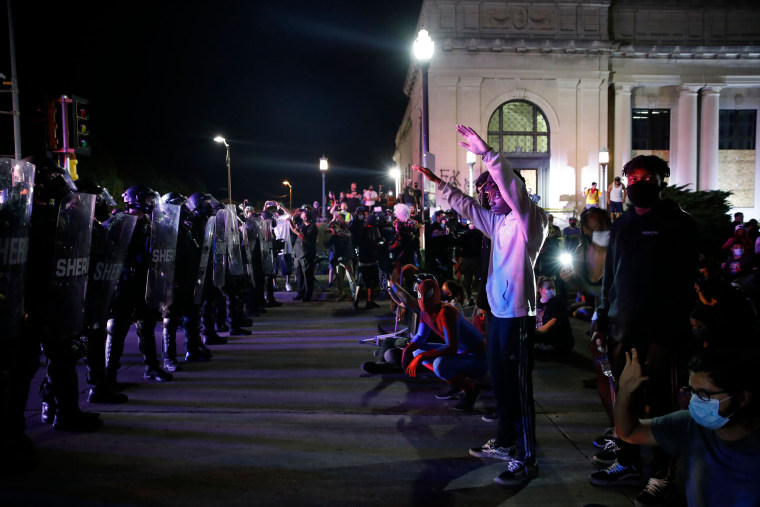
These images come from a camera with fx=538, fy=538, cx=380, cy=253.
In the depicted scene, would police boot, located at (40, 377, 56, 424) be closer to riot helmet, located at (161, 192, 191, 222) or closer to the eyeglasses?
riot helmet, located at (161, 192, 191, 222)

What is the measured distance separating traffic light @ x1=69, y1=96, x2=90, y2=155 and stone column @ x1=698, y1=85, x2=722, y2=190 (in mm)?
30426

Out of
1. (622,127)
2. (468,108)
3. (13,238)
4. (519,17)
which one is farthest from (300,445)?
(622,127)

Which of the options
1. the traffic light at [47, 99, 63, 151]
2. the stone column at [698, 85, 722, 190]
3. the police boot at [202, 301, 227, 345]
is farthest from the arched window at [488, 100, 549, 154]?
the police boot at [202, 301, 227, 345]

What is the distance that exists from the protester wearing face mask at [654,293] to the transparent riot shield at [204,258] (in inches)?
209

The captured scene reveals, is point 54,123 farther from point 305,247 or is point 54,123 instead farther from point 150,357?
point 150,357

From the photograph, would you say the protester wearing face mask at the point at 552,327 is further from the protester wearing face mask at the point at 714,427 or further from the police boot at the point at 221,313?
the protester wearing face mask at the point at 714,427

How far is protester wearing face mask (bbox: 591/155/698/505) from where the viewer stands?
136 inches

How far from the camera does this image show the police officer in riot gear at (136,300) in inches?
226

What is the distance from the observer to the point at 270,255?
11945 millimetres

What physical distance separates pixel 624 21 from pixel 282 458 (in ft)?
104

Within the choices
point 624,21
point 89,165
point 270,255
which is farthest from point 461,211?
point 89,165

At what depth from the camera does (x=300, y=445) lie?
4.36 m

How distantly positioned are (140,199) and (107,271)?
1.33 m

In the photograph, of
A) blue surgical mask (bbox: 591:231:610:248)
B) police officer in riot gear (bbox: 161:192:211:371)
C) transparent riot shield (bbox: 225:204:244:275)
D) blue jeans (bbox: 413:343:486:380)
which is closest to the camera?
blue jeans (bbox: 413:343:486:380)
